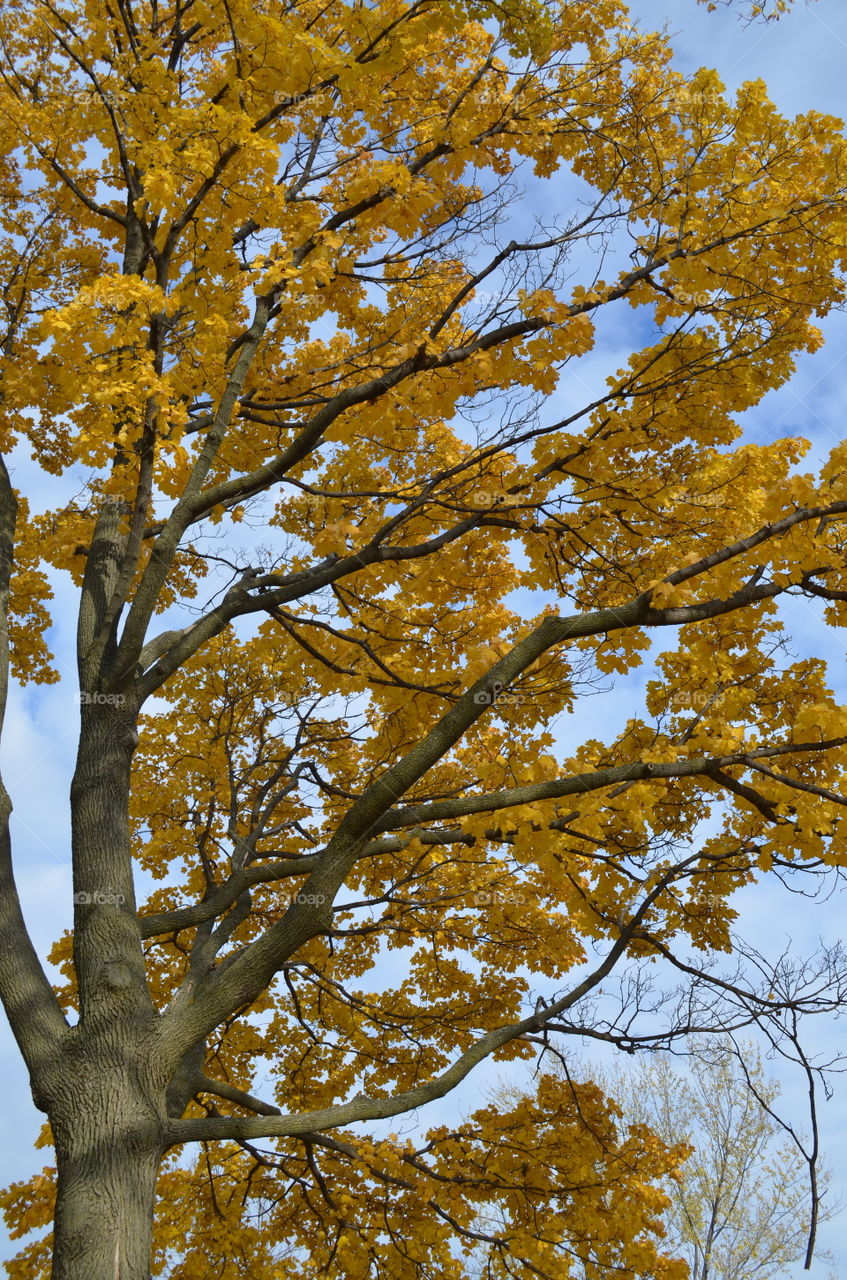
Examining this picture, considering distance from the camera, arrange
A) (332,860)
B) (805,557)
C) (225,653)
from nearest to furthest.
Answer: (332,860), (805,557), (225,653)

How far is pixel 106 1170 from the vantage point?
395 cm

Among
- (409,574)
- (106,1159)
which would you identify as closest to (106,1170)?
(106,1159)

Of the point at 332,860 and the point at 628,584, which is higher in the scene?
the point at 628,584

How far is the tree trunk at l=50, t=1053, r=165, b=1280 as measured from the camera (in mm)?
3773

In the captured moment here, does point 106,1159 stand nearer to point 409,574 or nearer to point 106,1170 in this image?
point 106,1170

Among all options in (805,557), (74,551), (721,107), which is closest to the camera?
(805,557)

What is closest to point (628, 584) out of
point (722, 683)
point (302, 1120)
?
point (722, 683)

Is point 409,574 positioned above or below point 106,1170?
above

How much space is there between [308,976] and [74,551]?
12.9ft

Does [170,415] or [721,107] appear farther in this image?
[721,107]

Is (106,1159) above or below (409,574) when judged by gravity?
below

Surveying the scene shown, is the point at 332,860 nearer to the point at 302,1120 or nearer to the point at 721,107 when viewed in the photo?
the point at 302,1120

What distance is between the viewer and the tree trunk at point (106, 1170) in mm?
3773

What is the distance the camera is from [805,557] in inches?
185
